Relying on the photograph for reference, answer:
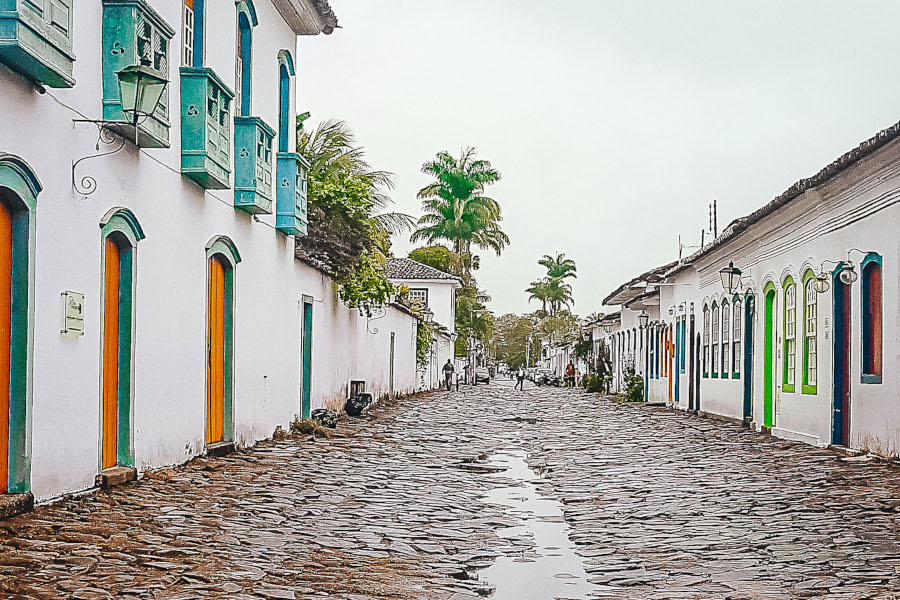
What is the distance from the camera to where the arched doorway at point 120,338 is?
10641mm

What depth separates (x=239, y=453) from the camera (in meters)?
15.0

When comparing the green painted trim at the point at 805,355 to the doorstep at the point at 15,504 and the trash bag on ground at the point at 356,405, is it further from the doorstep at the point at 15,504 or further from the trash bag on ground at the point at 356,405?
the doorstep at the point at 15,504

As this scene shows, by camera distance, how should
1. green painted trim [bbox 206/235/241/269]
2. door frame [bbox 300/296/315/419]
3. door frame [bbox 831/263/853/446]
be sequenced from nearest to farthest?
green painted trim [bbox 206/235/241/269]
door frame [bbox 831/263/853/446]
door frame [bbox 300/296/315/419]

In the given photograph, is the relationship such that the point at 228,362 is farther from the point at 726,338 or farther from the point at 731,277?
the point at 726,338

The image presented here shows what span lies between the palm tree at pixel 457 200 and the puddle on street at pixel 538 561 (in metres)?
53.2

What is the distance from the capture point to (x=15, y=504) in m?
8.09

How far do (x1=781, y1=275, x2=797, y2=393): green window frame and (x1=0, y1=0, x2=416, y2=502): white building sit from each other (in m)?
8.51

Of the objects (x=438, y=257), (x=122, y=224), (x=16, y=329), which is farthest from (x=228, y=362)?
(x=438, y=257)

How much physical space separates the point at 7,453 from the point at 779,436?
1497 centimetres

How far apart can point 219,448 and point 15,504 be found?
6.21 meters

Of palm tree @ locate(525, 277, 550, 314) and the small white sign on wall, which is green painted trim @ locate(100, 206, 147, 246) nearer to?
the small white sign on wall

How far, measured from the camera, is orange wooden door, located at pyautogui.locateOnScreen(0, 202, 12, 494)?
27.0ft

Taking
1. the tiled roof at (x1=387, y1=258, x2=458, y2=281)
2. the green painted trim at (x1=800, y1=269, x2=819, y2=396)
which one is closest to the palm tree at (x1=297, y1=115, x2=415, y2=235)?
the green painted trim at (x1=800, y1=269, x2=819, y2=396)

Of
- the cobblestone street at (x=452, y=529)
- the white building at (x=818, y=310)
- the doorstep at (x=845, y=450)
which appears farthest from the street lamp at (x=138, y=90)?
the doorstep at (x=845, y=450)
